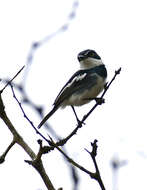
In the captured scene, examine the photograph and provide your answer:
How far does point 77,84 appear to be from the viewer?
615cm

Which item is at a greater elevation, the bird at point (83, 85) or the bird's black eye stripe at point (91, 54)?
the bird's black eye stripe at point (91, 54)

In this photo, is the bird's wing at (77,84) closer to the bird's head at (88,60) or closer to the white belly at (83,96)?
the white belly at (83,96)

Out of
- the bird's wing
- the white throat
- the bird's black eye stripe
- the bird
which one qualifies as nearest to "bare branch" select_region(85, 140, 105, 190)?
the bird

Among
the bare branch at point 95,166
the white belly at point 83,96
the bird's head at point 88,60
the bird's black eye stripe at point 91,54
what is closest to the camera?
the bare branch at point 95,166

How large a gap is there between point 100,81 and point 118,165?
3.52m

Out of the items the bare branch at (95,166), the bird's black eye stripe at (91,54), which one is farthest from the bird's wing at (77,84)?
the bare branch at (95,166)

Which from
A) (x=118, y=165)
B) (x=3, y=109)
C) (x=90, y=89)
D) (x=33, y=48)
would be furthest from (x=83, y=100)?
(x=3, y=109)

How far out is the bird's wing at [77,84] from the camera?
5881 mm

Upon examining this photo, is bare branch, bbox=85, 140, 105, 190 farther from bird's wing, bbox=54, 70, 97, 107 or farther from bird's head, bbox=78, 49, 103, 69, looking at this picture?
bird's head, bbox=78, 49, 103, 69

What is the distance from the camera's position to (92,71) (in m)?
6.28

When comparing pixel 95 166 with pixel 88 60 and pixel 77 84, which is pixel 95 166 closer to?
pixel 77 84

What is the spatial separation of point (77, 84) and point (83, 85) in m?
0.15

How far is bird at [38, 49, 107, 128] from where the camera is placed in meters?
5.82

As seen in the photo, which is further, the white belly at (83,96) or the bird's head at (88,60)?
the bird's head at (88,60)
